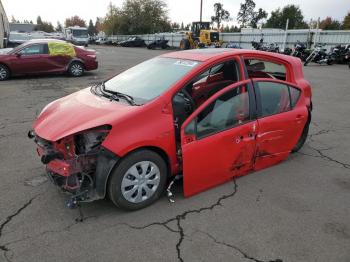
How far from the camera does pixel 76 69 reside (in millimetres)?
13891

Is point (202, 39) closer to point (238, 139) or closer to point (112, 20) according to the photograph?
point (238, 139)

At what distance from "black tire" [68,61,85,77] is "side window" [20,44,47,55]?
119cm

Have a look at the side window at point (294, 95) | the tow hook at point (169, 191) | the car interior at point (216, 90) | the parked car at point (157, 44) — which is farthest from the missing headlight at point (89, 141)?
the parked car at point (157, 44)

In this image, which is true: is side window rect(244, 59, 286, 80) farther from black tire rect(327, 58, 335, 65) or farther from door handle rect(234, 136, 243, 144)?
black tire rect(327, 58, 335, 65)

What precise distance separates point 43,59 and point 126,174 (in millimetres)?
11205

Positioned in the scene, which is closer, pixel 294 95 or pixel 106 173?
pixel 106 173

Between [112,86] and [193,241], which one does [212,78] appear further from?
[193,241]

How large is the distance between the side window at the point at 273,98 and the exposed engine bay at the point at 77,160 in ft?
6.77

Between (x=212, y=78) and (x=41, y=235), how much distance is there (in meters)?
2.75

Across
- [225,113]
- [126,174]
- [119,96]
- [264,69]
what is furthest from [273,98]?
[126,174]

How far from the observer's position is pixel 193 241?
3.11m

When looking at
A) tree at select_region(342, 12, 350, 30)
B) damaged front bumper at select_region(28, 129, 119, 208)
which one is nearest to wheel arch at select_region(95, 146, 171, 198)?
damaged front bumper at select_region(28, 129, 119, 208)

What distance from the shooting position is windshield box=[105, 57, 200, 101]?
3812mm

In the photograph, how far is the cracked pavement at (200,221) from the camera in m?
2.96
